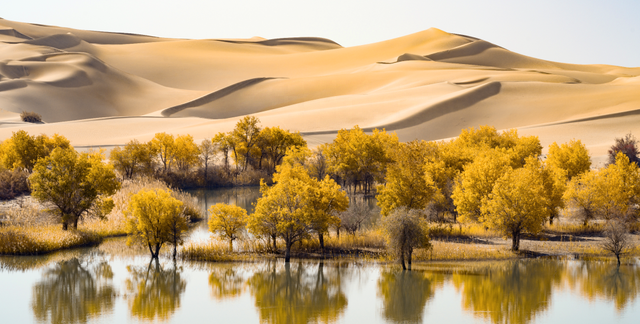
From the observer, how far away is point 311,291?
21.8 metres

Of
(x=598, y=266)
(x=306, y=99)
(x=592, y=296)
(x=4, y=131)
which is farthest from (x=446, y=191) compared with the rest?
(x=306, y=99)

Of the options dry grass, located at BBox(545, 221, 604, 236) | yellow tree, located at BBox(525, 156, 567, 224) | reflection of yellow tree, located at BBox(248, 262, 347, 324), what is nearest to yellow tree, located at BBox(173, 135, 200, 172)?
reflection of yellow tree, located at BBox(248, 262, 347, 324)

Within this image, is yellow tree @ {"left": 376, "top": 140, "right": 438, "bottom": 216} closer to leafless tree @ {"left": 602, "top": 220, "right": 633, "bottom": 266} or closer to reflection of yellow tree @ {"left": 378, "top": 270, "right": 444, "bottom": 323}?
reflection of yellow tree @ {"left": 378, "top": 270, "right": 444, "bottom": 323}

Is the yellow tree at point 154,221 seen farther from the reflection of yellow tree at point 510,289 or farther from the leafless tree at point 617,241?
the leafless tree at point 617,241

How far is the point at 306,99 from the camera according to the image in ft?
371

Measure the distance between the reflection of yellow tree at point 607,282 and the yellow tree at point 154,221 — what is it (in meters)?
16.0

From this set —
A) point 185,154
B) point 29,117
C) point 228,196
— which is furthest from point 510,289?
point 29,117

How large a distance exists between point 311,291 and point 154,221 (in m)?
7.81

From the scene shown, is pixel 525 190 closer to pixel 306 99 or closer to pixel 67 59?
pixel 306 99

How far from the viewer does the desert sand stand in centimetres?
7844

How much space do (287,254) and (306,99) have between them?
295 feet

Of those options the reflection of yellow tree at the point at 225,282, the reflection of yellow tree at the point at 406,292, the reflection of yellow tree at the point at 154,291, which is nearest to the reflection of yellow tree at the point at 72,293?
the reflection of yellow tree at the point at 154,291

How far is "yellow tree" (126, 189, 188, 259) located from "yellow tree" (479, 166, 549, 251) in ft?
43.9

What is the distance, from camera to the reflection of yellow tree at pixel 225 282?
2131cm
